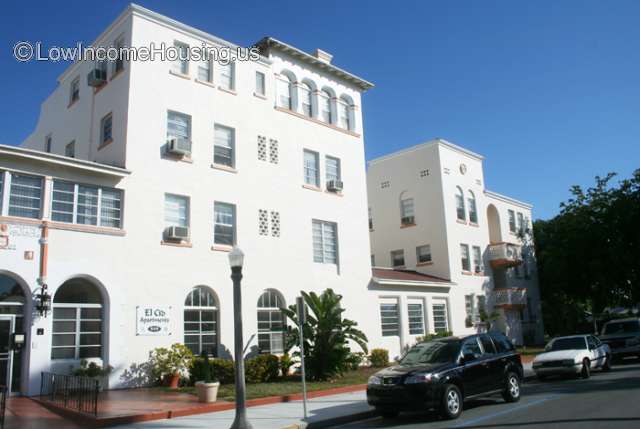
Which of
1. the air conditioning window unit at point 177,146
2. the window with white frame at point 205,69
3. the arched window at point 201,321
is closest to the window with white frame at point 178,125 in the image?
the air conditioning window unit at point 177,146

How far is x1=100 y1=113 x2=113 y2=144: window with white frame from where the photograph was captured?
20562mm

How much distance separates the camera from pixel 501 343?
14352mm

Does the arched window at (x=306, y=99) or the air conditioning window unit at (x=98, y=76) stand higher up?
the arched window at (x=306, y=99)

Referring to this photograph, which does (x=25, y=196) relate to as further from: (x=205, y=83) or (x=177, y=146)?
(x=205, y=83)

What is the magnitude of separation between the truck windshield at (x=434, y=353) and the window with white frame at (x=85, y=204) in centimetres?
1061

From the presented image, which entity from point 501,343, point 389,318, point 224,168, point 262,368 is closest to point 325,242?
point 389,318

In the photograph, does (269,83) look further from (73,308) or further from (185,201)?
(73,308)

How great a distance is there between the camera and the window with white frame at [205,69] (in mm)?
22109

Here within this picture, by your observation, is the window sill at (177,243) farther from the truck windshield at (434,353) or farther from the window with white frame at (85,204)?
the truck windshield at (434,353)

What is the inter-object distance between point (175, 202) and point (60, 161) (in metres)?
4.30

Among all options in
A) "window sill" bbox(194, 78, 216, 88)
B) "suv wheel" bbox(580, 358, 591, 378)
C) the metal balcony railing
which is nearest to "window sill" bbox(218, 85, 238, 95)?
"window sill" bbox(194, 78, 216, 88)

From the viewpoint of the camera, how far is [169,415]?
12.6m

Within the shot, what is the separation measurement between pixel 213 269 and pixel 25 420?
9.14 m

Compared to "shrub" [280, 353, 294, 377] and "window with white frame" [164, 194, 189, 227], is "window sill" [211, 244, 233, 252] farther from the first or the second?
"shrub" [280, 353, 294, 377]
